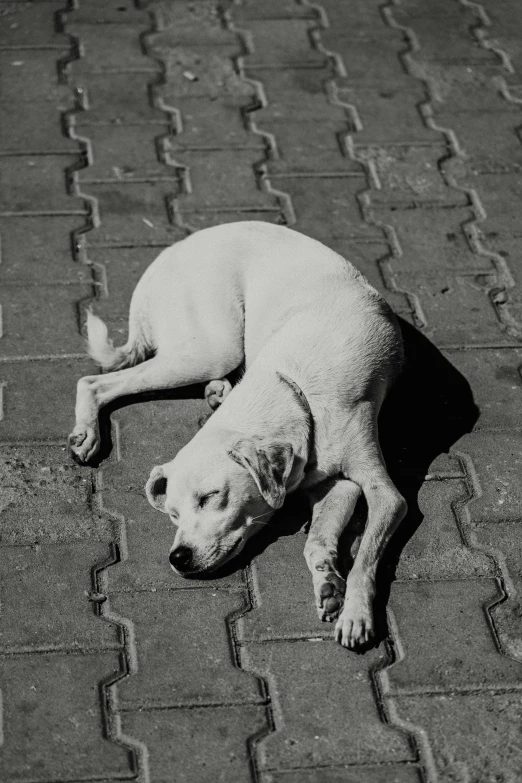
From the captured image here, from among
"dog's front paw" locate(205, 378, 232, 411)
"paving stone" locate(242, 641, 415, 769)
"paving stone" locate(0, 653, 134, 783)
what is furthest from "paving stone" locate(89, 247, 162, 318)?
"paving stone" locate(242, 641, 415, 769)

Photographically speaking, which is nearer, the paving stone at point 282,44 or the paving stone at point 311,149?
the paving stone at point 311,149

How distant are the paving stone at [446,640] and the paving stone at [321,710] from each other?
126 millimetres

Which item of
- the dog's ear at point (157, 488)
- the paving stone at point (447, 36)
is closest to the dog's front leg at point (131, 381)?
the dog's ear at point (157, 488)

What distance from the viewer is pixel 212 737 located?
322 centimetres

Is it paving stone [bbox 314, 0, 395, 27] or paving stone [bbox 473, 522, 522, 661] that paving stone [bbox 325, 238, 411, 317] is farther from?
paving stone [bbox 314, 0, 395, 27]

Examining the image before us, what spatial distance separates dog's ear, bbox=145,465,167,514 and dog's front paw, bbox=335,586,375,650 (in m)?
0.78

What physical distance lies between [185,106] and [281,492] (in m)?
3.50

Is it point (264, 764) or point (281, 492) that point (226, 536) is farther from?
point (264, 764)

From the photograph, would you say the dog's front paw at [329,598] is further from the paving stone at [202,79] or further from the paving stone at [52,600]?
the paving stone at [202,79]

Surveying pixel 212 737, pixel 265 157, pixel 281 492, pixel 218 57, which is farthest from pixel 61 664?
pixel 218 57

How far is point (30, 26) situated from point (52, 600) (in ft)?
15.5

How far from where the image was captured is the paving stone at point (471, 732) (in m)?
3.14

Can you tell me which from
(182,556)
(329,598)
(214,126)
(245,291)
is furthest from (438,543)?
(214,126)

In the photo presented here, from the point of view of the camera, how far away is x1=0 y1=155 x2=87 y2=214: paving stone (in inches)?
218
